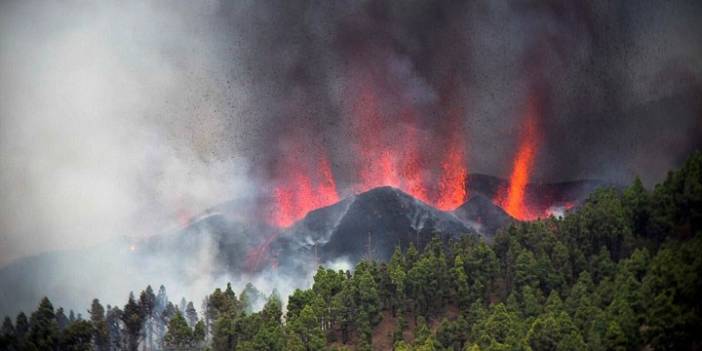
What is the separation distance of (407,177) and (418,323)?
79698 millimetres

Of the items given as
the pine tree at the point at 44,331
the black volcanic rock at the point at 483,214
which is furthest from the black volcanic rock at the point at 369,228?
the pine tree at the point at 44,331

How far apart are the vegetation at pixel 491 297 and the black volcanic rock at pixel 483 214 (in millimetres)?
40486

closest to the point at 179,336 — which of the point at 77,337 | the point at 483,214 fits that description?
the point at 77,337

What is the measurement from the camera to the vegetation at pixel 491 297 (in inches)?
3083

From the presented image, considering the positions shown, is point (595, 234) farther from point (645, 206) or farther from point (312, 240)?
point (312, 240)

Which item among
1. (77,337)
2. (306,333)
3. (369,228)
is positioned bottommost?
(306,333)

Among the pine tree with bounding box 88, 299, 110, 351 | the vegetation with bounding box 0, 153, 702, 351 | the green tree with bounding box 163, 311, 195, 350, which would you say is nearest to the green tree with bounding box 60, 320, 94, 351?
the vegetation with bounding box 0, 153, 702, 351

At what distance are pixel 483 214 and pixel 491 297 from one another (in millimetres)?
52980

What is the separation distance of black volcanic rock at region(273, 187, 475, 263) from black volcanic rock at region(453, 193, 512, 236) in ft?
6.78

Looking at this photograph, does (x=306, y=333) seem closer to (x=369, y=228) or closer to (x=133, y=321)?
(x=133, y=321)

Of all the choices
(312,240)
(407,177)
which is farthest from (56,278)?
(407,177)

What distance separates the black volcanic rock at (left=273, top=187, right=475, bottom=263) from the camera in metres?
137

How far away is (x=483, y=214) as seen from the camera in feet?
474

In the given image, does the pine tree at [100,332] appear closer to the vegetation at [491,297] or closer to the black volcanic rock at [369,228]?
the vegetation at [491,297]
